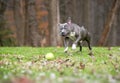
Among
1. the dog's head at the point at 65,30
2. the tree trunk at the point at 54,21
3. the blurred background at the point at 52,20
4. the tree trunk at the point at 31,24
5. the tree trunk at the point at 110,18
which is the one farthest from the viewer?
the tree trunk at the point at 31,24

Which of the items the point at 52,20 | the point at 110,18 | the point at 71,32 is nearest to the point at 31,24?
the point at 52,20

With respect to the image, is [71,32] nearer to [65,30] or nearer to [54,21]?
[65,30]

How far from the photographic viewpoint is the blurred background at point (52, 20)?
82.8ft

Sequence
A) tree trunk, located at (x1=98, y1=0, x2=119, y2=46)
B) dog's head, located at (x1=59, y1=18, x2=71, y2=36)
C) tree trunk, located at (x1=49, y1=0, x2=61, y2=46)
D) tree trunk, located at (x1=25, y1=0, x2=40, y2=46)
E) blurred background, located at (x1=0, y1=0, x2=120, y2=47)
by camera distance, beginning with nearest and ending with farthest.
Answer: dog's head, located at (x1=59, y1=18, x2=71, y2=36), tree trunk, located at (x1=49, y1=0, x2=61, y2=46), blurred background, located at (x1=0, y1=0, x2=120, y2=47), tree trunk, located at (x1=98, y1=0, x2=119, y2=46), tree trunk, located at (x1=25, y1=0, x2=40, y2=46)

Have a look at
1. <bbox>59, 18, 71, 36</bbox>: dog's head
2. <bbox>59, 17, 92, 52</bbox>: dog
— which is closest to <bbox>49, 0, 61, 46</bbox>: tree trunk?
<bbox>59, 17, 92, 52</bbox>: dog

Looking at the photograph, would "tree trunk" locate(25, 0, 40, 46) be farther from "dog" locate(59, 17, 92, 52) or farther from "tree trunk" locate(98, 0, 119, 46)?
"dog" locate(59, 17, 92, 52)

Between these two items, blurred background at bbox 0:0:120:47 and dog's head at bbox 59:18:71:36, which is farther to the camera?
blurred background at bbox 0:0:120:47

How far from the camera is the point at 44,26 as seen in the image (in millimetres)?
44281

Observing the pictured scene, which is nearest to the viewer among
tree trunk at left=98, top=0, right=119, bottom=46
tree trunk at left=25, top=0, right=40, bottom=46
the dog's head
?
the dog's head

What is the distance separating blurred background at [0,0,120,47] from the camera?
25.2 meters

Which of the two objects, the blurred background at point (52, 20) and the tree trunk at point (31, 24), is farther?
the tree trunk at point (31, 24)

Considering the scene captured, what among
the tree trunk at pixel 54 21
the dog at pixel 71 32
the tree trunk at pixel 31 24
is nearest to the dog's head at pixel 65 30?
the dog at pixel 71 32

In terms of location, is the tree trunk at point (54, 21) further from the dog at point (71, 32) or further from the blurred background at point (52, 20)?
the dog at point (71, 32)

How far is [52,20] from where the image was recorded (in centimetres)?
2477
